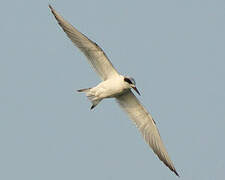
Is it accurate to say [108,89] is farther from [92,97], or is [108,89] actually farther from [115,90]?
[92,97]

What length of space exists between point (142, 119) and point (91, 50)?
3277 mm

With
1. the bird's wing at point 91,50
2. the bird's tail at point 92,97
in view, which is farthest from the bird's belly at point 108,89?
the bird's wing at point 91,50

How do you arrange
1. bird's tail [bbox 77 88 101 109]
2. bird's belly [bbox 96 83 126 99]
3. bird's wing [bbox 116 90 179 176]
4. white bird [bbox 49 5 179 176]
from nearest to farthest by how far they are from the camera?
white bird [bbox 49 5 179 176] < bird's belly [bbox 96 83 126 99] < bird's tail [bbox 77 88 101 109] < bird's wing [bbox 116 90 179 176]

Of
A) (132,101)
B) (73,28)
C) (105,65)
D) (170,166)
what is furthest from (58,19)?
(170,166)

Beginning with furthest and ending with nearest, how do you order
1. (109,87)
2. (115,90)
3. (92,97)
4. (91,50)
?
(92,97)
(115,90)
(109,87)
(91,50)

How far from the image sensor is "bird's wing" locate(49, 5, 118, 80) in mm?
21203

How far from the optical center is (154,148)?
2259 centimetres

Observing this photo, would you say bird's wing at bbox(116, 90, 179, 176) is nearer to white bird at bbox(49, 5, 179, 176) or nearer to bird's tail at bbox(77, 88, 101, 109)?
white bird at bbox(49, 5, 179, 176)

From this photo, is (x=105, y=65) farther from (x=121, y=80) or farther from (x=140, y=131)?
(x=140, y=131)

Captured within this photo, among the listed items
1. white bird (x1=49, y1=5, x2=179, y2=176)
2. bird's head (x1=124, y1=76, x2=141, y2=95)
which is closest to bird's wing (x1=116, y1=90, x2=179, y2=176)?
white bird (x1=49, y1=5, x2=179, y2=176)

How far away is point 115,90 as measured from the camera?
22031 mm

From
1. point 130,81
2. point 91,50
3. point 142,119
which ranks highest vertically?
point 91,50

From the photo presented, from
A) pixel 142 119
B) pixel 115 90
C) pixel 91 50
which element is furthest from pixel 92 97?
pixel 142 119

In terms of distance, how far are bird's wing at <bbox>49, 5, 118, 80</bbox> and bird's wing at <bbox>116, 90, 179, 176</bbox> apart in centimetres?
143
